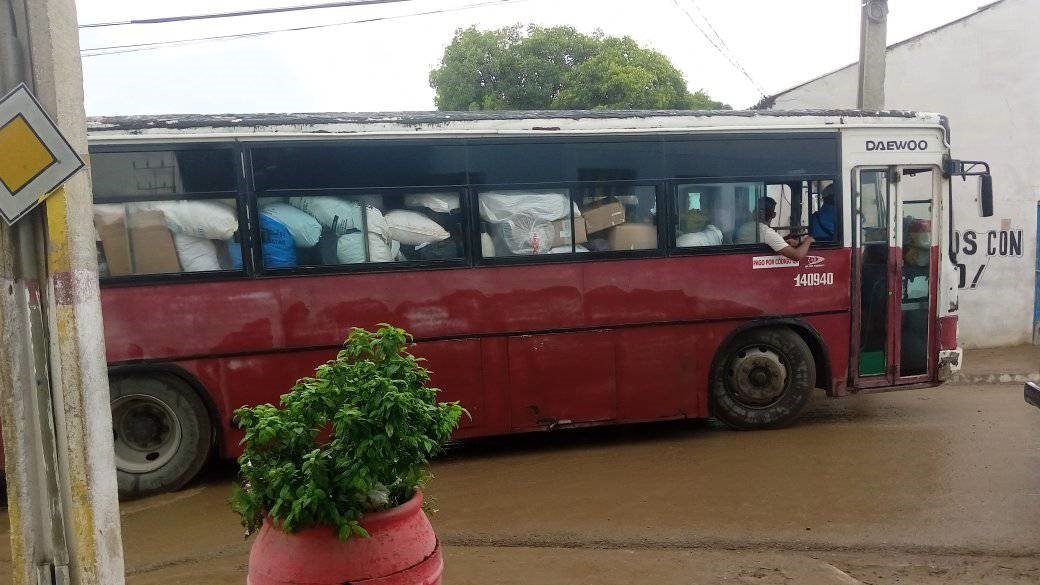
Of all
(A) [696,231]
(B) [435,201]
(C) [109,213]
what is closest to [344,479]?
(B) [435,201]

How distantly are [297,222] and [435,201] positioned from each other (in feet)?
3.57

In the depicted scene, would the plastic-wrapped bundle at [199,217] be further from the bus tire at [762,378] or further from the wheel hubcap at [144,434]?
the bus tire at [762,378]

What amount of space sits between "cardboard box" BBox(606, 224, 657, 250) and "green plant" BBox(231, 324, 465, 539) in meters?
3.86

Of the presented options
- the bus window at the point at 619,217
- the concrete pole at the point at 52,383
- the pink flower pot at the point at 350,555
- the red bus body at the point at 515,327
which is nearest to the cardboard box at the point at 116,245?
the red bus body at the point at 515,327

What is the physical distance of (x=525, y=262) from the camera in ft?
21.2

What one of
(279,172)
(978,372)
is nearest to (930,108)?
(978,372)

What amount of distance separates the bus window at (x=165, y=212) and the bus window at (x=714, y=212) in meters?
3.67

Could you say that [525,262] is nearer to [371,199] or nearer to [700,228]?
[371,199]

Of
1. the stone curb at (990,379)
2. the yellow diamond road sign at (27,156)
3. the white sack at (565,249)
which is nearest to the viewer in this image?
the yellow diamond road sign at (27,156)

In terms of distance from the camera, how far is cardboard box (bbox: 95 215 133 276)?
18.5 feet

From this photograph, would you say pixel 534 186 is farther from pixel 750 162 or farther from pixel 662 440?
pixel 662 440

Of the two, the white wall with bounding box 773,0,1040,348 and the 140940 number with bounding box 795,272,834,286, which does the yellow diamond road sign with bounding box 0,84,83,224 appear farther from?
the white wall with bounding box 773,0,1040,348

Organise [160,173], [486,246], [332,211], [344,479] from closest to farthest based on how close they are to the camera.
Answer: [344,479]
[160,173]
[332,211]
[486,246]

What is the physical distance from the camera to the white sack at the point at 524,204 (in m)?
6.43
